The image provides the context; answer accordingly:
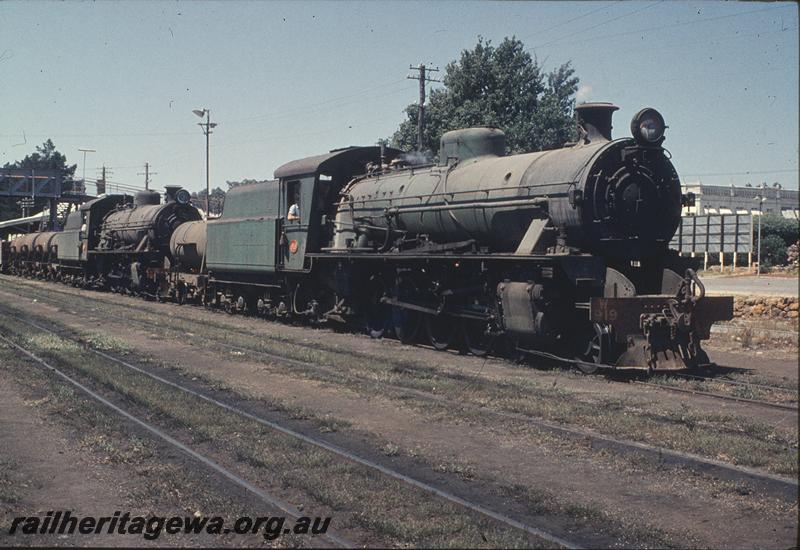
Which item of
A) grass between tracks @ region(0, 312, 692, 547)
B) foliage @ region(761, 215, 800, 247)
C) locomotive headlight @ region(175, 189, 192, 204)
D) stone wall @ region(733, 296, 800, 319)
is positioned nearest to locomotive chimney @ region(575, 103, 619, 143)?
→ grass between tracks @ region(0, 312, 692, 547)

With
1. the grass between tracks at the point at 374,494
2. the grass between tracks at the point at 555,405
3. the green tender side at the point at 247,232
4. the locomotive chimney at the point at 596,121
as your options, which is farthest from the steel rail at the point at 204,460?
the green tender side at the point at 247,232

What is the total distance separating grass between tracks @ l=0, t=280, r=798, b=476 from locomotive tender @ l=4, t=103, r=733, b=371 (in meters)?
1.49

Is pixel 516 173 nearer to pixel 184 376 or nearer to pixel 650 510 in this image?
pixel 184 376

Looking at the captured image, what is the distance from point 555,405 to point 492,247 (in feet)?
16.4

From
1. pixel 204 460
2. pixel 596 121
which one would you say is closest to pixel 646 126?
pixel 596 121

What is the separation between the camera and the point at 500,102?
39.2m

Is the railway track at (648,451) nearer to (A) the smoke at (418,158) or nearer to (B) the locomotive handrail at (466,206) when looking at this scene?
(B) the locomotive handrail at (466,206)

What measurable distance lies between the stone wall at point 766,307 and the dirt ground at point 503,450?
19.5ft

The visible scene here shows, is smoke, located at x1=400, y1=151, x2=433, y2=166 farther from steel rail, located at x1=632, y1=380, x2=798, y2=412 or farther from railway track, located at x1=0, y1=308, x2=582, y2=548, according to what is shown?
steel rail, located at x1=632, y1=380, x2=798, y2=412

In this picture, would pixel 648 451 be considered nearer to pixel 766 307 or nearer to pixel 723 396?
pixel 723 396

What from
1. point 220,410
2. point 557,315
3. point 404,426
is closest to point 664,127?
point 557,315

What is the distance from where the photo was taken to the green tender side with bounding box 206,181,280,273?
20.3 meters

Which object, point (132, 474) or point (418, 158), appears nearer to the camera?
point (132, 474)

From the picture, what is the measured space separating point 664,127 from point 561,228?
88.2 inches
